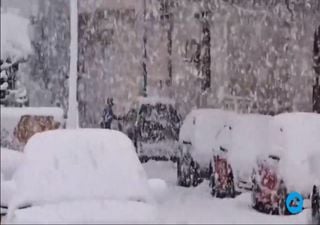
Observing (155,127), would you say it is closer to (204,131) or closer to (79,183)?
(204,131)

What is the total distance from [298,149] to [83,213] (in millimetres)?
4613

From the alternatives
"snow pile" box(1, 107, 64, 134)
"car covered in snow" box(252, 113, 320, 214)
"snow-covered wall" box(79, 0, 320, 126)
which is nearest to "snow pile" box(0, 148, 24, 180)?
"snow pile" box(1, 107, 64, 134)

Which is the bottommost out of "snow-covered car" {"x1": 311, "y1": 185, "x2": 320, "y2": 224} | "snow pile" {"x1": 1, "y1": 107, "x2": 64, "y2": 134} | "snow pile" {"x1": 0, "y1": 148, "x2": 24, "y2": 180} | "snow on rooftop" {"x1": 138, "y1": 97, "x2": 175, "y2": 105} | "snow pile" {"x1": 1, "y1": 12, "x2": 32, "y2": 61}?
"snow-covered car" {"x1": 311, "y1": 185, "x2": 320, "y2": 224}

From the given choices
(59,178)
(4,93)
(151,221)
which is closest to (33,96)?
(4,93)

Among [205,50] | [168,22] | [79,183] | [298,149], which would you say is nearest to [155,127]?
[298,149]

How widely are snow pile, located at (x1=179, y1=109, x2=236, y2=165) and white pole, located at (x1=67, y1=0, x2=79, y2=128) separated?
12.7ft

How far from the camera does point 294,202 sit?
33.2ft

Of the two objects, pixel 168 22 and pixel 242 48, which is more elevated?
pixel 168 22

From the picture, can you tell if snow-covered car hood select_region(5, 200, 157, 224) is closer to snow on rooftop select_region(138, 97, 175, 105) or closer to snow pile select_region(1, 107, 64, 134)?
snow pile select_region(1, 107, 64, 134)

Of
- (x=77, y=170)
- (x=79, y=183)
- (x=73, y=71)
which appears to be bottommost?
(x=79, y=183)

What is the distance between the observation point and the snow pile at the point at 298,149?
33.8ft

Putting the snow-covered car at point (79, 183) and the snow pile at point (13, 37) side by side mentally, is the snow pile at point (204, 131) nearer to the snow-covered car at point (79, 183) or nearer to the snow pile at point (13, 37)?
the snow pile at point (13, 37)

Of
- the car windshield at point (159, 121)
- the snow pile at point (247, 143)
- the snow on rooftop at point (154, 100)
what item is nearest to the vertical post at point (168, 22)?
the snow on rooftop at point (154, 100)

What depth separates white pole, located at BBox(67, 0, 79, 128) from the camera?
8203mm
